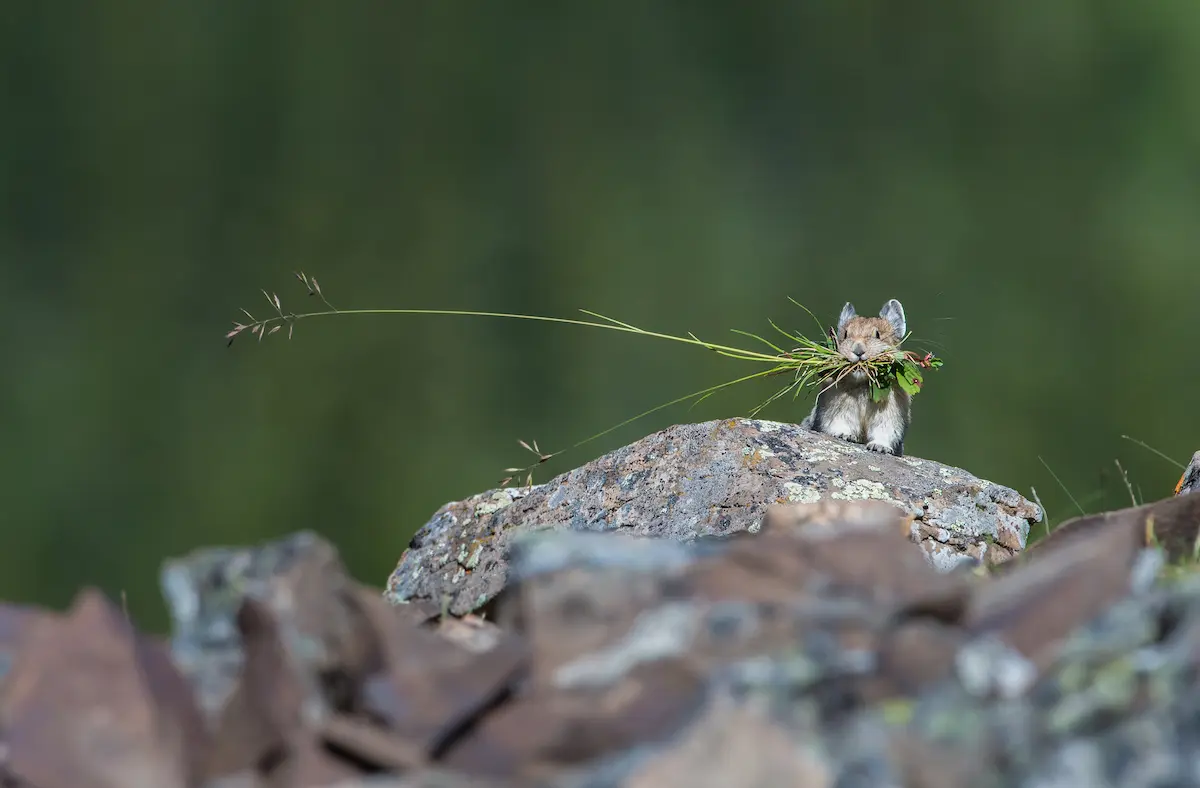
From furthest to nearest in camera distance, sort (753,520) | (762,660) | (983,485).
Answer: (983,485) → (753,520) → (762,660)

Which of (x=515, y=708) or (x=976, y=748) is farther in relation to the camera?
(x=515, y=708)

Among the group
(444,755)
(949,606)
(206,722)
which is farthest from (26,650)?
(949,606)

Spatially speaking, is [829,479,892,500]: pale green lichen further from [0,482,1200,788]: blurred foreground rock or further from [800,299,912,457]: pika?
[0,482,1200,788]: blurred foreground rock

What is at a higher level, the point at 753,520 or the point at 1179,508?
the point at 1179,508

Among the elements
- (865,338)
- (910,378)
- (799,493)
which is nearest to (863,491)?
(799,493)

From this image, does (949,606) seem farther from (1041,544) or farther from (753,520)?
(753,520)

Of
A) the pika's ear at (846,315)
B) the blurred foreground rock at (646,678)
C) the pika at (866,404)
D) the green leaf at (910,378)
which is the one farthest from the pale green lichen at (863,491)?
the blurred foreground rock at (646,678)

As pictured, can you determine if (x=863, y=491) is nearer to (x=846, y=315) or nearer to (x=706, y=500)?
(x=706, y=500)
